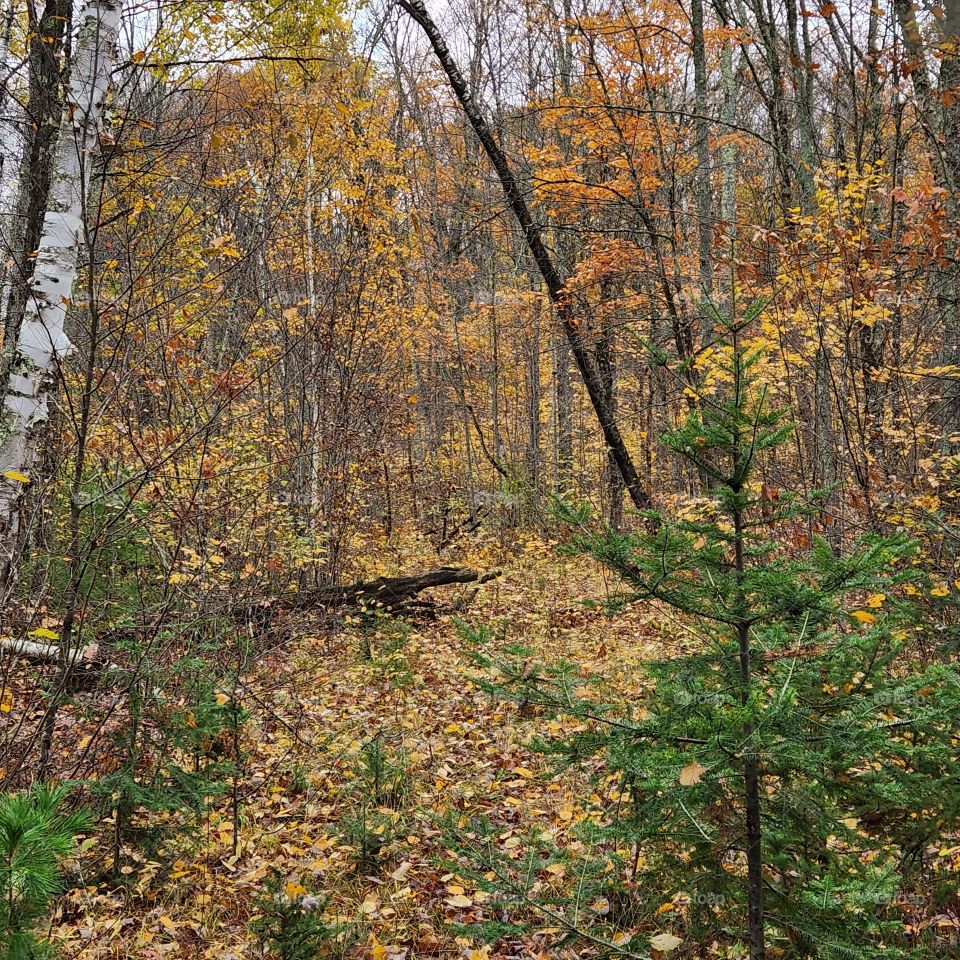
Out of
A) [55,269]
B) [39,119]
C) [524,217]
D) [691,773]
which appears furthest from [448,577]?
[691,773]

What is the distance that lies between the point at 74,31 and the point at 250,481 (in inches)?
228

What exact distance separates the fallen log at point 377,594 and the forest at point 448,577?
0.20 feet

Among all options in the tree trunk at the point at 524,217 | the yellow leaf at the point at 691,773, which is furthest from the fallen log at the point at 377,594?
the yellow leaf at the point at 691,773

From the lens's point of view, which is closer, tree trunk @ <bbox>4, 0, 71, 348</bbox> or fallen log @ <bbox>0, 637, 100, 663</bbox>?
fallen log @ <bbox>0, 637, 100, 663</bbox>

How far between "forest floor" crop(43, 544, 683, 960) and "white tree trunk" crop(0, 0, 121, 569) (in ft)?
6.66

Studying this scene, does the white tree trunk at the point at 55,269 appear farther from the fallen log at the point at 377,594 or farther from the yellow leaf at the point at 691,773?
the fallen log at the point at 377,594

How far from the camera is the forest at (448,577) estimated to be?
7.07ft

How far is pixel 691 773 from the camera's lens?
1885 mm

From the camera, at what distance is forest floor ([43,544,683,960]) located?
3381 millimetres

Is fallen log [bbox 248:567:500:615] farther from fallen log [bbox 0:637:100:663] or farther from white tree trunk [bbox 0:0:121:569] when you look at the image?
white tree trunk [bbox 0:0:121:569]

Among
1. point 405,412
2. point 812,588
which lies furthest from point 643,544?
point 405,412

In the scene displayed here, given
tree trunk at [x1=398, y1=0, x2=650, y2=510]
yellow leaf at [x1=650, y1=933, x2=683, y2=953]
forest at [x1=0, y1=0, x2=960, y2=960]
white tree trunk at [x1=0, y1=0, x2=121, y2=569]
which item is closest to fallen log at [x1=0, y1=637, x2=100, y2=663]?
forest at [x1=0, y1=0, x2=960, y2=960]

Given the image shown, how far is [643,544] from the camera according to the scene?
85.1 inches

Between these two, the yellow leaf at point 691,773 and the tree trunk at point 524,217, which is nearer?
the yellow leaf at point 691,773
